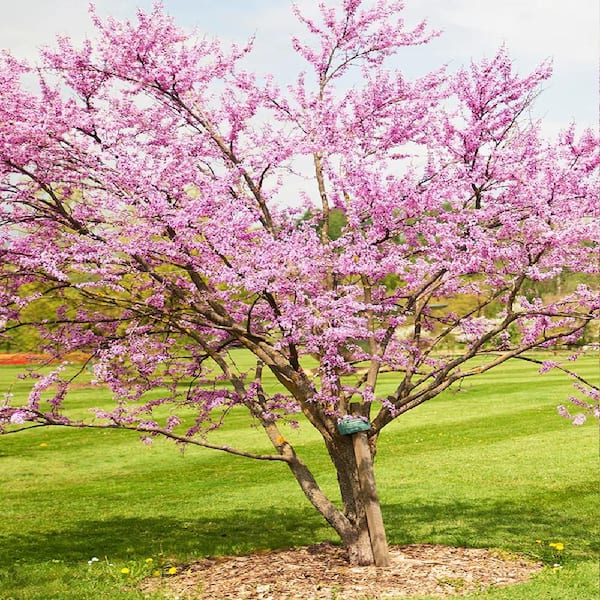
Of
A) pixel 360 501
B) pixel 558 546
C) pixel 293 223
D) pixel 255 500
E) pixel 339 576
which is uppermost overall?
pixel 293 223

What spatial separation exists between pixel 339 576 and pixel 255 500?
5.65 meters

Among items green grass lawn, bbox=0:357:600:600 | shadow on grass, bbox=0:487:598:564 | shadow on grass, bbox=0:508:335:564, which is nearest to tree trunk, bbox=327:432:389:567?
green grass lawn, bbox=0:357:600:600

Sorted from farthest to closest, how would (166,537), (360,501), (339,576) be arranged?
1. (166,537)
2. (360,501)
3. (339,576)

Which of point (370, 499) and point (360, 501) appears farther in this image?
point (360, 501)

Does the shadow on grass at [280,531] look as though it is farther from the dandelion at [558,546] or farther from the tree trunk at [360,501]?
the tree trunk at [360,501]

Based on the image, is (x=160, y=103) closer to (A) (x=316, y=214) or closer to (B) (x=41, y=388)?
(A) (x=316, y=214)

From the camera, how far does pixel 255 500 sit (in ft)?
47.6

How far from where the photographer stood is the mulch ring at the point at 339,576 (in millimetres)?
8430

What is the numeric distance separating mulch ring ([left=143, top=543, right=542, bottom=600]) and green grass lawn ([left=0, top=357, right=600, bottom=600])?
0.37 m

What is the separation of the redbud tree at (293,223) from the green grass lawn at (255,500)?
6.10 feet

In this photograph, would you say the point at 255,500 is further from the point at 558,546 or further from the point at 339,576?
the point at 558,546

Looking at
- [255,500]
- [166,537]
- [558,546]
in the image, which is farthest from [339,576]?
[255,500]

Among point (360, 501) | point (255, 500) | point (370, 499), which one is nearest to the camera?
point (370, 499)

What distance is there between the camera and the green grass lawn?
992 cm
